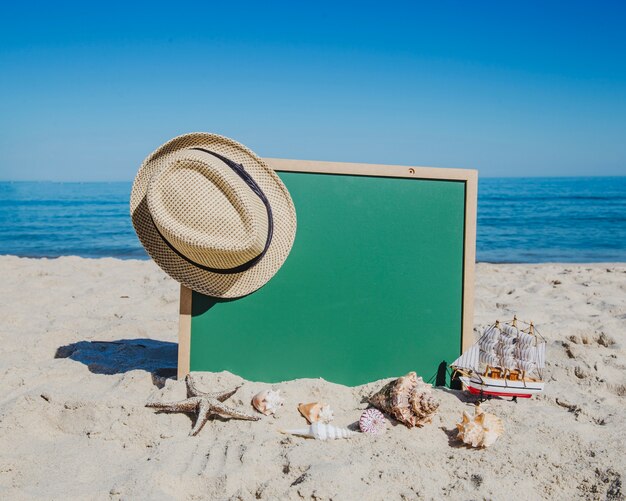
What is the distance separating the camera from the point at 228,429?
296 cm

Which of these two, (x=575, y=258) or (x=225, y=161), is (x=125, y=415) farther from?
(x=575, y=258)

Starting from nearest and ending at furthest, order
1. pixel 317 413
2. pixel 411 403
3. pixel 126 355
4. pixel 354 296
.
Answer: pixel 411 403, pixel 317 413, pixel 354 296, pixel 126 355

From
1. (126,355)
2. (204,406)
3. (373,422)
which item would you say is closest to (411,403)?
(373,422)

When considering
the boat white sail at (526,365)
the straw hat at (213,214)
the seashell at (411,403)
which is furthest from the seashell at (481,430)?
the straw hat at (213,214)

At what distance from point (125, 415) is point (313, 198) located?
5.55 ft

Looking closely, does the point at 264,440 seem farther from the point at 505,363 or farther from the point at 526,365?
the point at 526,365

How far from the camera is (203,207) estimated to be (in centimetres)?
304

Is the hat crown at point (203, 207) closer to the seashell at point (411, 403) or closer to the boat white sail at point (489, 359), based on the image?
the seashell at point (411, 403)

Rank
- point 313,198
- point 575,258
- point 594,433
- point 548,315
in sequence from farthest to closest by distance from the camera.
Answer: point 575,258, point 548,315, point 313,198, point 594,433

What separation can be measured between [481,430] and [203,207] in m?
1.86

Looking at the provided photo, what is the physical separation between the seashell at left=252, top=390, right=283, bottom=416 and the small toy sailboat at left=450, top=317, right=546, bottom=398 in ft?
3.65

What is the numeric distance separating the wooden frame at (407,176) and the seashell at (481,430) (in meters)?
0.90

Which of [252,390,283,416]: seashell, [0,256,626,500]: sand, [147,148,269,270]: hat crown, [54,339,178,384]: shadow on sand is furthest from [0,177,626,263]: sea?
[252,390,283,416]: seashell

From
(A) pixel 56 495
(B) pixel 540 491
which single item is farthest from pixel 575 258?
(A) pixel 56 495
